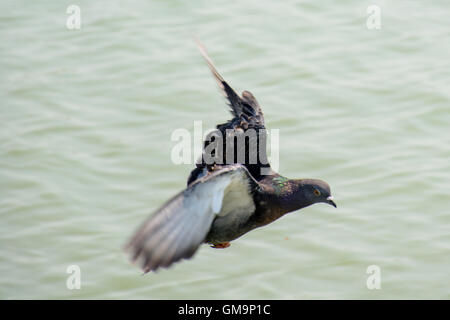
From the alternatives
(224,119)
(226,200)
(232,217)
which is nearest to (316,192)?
(232,217)

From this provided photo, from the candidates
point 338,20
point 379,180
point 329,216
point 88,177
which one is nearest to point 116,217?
point 88,177

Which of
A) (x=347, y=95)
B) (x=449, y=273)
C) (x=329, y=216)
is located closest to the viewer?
(x=449, y=273)

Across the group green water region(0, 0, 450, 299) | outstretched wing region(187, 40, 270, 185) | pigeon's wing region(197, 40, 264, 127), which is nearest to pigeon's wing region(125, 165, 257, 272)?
outstretched wing region(187, 40, 270, 185)

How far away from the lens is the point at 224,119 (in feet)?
34.6

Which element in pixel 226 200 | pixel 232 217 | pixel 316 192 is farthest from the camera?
pixel 316 192

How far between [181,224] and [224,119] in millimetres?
5191

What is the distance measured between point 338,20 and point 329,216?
4110mm

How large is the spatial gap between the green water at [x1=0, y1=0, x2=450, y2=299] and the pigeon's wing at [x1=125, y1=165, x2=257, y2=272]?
10.2 feet

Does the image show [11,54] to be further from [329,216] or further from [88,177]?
[329,216]

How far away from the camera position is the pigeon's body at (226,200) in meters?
5.32

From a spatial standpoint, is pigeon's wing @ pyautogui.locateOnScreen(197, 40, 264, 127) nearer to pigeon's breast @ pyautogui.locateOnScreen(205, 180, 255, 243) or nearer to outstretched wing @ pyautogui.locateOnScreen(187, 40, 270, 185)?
outstretched wing @ pyautogui.locateOnScreen(187, 40, 270, 185)

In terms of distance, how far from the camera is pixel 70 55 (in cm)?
1223

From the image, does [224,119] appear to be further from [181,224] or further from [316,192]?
[181,224]

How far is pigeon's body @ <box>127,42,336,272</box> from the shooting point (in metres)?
5.32
